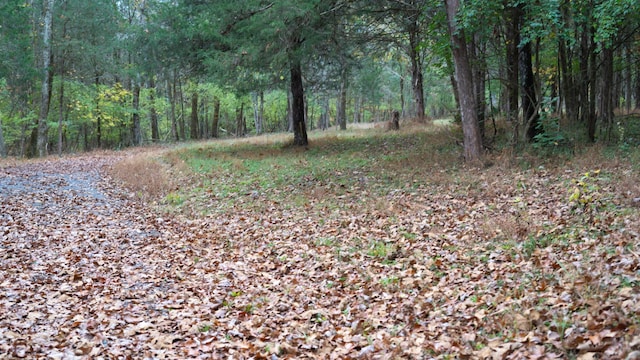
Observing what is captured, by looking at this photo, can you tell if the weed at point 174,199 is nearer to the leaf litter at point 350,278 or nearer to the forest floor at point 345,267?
the forest floor at point 345,267

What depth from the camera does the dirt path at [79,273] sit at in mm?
5699

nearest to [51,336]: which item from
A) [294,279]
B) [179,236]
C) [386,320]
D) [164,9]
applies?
[294,279]

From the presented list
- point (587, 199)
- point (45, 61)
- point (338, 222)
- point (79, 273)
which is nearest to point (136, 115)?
point (45, 61)

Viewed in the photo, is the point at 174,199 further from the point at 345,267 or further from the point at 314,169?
the point at 345,267

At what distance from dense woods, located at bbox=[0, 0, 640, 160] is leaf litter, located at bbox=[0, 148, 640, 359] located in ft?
11.7

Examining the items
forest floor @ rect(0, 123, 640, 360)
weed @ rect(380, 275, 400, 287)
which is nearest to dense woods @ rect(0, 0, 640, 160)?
forest floor @ rect(0, 123, 640, 360)

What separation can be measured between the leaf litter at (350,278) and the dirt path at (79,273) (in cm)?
4

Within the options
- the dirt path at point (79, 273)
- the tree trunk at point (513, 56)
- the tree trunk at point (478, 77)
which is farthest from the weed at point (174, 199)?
the tree trunk at point (513, 56)

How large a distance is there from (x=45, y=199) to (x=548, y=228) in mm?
12871

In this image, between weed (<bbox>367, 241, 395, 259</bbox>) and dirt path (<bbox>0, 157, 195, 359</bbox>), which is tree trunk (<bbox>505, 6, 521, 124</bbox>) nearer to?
weed (<bbox>367, 241, 395, 259</bbox>)

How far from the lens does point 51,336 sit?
5.71m

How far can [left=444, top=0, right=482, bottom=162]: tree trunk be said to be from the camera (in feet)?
41.8

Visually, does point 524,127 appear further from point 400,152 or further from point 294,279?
point 294,279

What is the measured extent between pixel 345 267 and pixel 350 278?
453 mm
